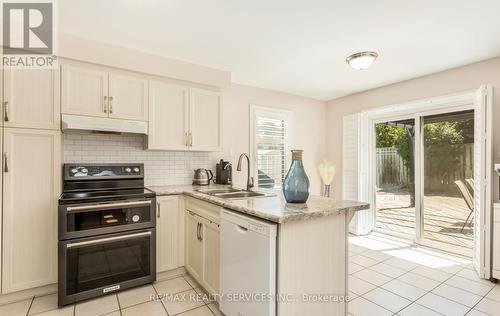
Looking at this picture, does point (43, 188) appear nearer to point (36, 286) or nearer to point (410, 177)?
point (36, 286)

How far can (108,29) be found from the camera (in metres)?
2.28

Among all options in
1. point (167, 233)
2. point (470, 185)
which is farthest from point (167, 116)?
point (470, 185)

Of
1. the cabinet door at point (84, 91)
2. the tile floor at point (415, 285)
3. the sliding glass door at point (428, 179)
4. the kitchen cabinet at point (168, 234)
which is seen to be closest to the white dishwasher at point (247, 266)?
the kitchen cabinet at point (168, 234)

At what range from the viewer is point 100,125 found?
2.40 metres

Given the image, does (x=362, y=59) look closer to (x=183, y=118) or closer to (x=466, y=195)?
(x=183, y=118)

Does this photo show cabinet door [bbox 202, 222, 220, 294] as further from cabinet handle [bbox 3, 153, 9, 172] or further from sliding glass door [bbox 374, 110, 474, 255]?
sliding glass door [bbox 374, 110, 474, 255]

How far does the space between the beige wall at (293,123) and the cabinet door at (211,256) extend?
1.53 metres

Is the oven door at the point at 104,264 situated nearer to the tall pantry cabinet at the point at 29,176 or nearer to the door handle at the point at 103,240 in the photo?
the door handle at the point at 103,240

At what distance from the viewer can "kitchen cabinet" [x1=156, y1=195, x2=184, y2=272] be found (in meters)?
2.55

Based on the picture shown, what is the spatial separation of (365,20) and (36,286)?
11.9 feet

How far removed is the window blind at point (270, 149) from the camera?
398 cm

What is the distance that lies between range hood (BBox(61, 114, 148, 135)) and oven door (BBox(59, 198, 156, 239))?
0.71m

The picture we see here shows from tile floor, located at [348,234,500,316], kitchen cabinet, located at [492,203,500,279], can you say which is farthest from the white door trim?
tile floor, located at [348,234,500,316]

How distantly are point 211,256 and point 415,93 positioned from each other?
341 cm
